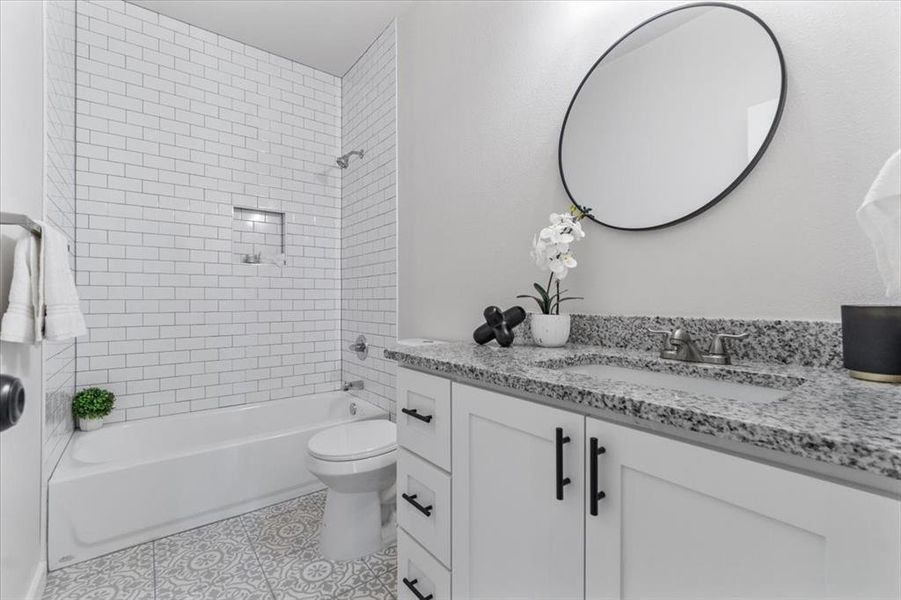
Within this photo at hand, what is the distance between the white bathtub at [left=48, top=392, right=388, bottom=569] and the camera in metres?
1.77

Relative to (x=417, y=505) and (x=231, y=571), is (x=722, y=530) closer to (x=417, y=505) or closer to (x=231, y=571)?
(x=417, y=505)

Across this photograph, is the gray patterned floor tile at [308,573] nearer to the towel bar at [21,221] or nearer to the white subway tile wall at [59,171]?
the white subway tile wall at [59,171]

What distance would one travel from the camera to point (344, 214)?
10.4 ft

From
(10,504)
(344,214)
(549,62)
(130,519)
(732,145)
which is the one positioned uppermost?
(549,62)

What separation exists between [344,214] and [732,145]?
2625 mm

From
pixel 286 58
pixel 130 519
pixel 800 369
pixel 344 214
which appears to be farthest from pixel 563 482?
pixel 286 58

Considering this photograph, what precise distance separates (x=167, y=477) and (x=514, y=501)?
1893mm

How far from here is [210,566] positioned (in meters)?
1.75

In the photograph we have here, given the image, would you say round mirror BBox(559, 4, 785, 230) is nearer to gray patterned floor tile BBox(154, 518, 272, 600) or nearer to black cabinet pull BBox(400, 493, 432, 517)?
black cabinet pull BBox(400, 493, 432, 517)

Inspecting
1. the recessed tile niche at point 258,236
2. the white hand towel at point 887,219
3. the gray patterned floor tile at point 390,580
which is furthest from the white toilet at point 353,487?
the white hand towel at point 887,219

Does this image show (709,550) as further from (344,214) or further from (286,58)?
(286,58)

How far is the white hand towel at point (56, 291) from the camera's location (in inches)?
47.2

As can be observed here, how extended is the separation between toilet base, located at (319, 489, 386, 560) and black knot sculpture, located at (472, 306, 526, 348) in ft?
3.28

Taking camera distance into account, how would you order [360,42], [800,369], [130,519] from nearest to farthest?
1. [800,369]
2. [130,519]
3. [360,42]
